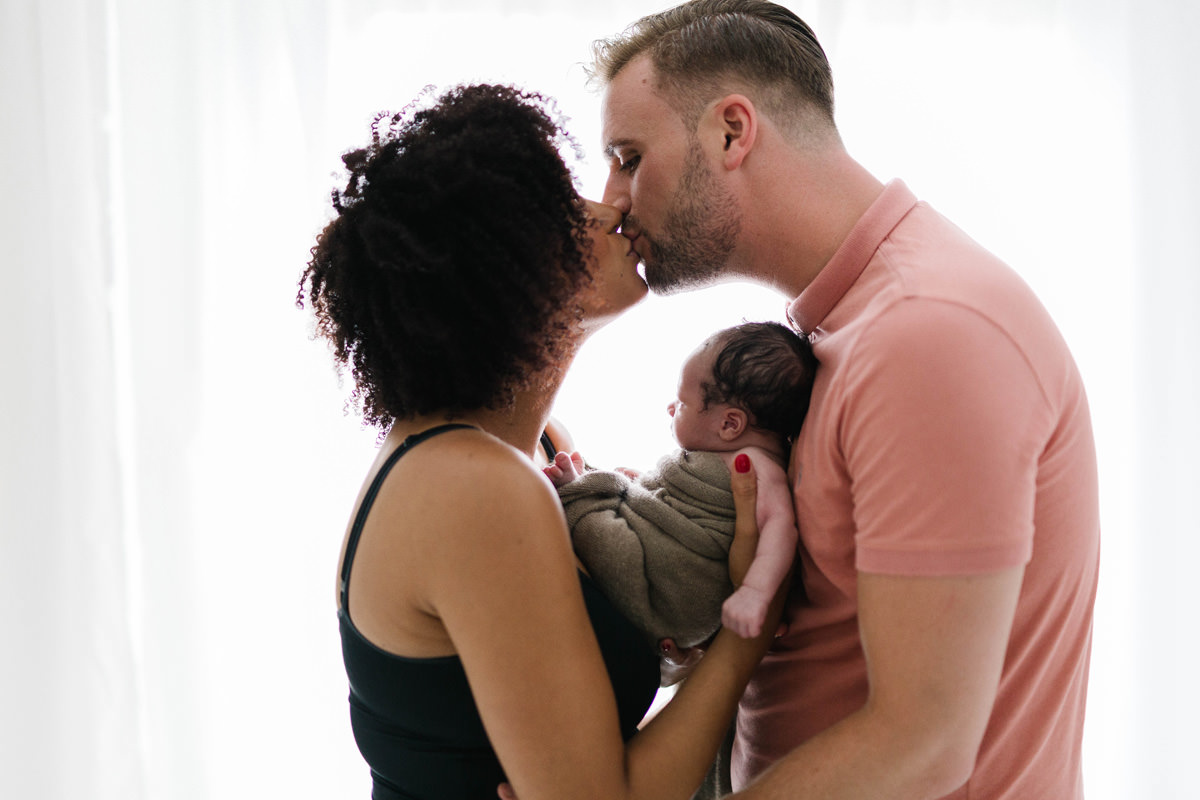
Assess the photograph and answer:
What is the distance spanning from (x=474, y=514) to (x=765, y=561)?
40 centimetres

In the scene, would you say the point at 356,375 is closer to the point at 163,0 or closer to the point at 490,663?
the point at 490,663

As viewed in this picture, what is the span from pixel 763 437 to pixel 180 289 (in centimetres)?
165

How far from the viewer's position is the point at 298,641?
2459 mm

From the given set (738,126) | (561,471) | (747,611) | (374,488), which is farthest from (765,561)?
(738,126)

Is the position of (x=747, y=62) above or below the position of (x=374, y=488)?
above

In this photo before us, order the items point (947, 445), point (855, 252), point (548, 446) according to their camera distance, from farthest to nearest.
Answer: point (548, 446)
point (855, 252)
point (947, 445)

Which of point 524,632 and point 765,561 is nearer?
point 524,632

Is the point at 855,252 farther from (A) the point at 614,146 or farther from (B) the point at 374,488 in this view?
(B) the point at 374,488

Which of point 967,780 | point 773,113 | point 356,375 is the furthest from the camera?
point 773,113

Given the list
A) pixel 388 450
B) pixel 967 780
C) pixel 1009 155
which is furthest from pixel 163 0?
pixel 967 780

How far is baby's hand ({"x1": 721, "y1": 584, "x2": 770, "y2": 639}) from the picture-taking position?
1.19 metres

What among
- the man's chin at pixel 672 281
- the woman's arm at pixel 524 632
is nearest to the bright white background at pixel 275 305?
the man's chin at pixel 672 281

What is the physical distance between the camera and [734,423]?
55.7 inches

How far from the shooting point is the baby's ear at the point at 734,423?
4.61 ft
